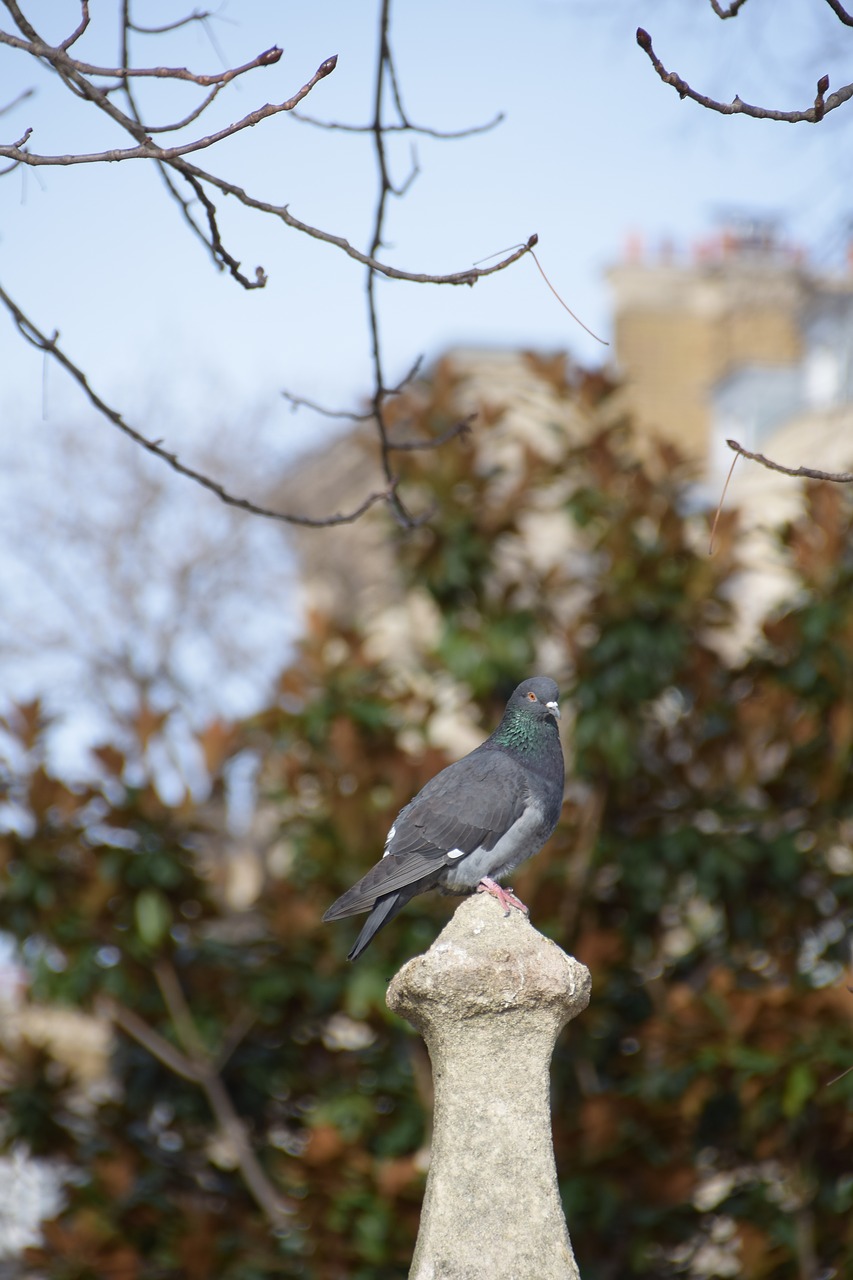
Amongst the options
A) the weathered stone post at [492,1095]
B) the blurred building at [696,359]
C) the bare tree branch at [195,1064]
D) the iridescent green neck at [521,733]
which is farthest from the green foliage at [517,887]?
the blurred building at [696,359]

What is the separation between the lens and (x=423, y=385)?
23.4ft

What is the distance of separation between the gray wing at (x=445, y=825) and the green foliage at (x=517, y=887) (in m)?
2.60

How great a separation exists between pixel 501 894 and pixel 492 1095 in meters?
0.42

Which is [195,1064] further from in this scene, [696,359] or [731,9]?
[696,359]

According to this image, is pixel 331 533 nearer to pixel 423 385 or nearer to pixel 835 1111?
pixel 423 385

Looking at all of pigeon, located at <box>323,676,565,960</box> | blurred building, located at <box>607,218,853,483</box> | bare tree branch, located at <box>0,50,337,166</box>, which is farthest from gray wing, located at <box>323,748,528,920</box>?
blurred building, located at <box>607,218,853,483</box>

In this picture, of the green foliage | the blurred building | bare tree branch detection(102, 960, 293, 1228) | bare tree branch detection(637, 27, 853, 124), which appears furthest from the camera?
the blurred building

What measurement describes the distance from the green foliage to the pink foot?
2.58m

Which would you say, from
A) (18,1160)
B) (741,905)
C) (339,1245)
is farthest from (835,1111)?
(18,1160)

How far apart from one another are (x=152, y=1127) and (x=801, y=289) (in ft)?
18.9

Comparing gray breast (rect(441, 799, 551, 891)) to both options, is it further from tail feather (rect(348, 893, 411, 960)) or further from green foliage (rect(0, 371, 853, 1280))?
green foliage (rect(0, 371, 853, 1280))

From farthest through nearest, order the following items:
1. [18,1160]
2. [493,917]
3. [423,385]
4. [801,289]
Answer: [18,1160] → [801,289] → [423,385] → [493,917]

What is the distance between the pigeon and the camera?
10.2ft

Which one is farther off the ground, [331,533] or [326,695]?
[331,533]
